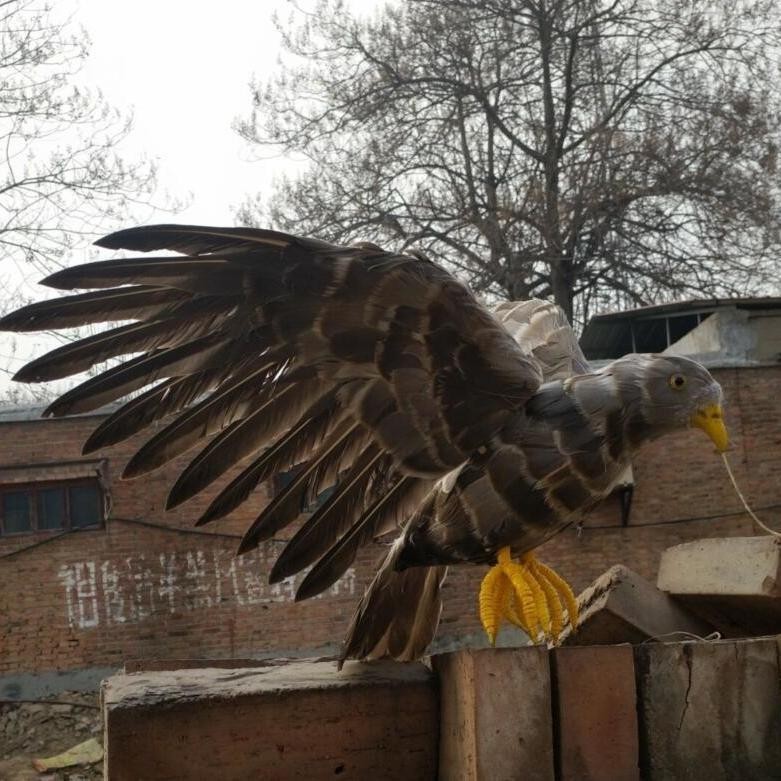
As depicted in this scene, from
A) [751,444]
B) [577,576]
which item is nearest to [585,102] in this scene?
[751,444]

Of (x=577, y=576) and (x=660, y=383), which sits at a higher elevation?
(x=660, y=383)

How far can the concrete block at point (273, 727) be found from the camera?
329cm

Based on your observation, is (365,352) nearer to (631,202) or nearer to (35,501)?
A: (35,501)

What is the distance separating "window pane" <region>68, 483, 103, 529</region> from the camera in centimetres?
1261

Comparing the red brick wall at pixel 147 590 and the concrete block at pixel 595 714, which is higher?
the concrete block at pixel 595 714

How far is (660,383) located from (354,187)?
14.8m

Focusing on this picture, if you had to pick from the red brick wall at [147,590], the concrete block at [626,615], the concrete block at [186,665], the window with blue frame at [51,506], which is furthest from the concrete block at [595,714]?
the window with blue frame at [51,506]

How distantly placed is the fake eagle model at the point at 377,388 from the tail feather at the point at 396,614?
0.02m

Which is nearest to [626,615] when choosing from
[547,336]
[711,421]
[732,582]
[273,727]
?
[732,582]

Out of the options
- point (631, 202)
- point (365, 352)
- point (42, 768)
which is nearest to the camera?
point (365, 352)

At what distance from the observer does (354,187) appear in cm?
1800

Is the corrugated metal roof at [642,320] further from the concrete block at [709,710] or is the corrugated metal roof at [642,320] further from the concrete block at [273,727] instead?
the concrete block at [273,727]

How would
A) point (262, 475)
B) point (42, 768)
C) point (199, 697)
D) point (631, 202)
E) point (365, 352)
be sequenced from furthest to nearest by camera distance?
point (631, 202), point (42, 768), point (262, 475), point (365, 352), point (199, 697)

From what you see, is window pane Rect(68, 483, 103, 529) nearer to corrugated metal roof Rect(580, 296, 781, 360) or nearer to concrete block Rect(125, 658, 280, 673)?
corrugated metal roof Rect(580, 296, 781, 360)
